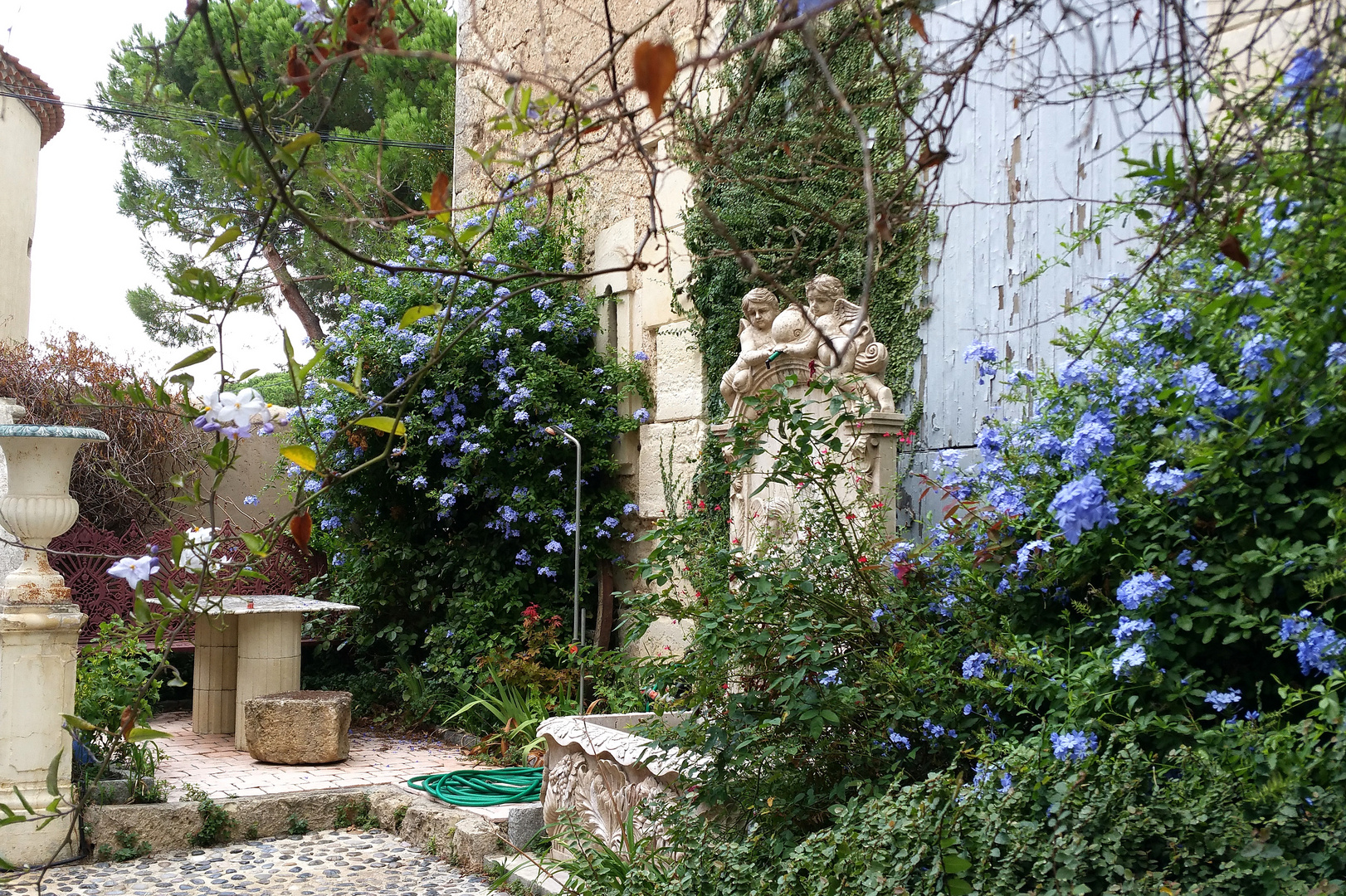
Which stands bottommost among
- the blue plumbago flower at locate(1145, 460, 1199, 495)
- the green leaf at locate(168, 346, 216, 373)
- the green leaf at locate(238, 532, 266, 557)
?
the green leaf at locate(238, 532, 266, 557)

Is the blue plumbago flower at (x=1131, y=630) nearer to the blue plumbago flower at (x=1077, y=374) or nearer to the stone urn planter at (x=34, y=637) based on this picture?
the blue plumbago flower at (x=1077, y=374)

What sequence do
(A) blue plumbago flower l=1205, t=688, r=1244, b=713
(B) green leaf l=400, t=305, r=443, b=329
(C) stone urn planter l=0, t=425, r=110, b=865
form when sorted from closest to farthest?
1. (B) green leaf l=400, t=305, r=443, b=329
2. (A) blue plumbago flower l=1205, t=688, r=1244, b=713
3. (C) stone urn planter l=0, t=425, r=110, b=865

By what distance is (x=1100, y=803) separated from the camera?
2.04 meters

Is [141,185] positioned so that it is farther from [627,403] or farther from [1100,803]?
[1100,803]

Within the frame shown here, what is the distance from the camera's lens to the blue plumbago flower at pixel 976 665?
8.58 ft

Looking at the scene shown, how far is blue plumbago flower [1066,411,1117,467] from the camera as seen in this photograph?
247cm

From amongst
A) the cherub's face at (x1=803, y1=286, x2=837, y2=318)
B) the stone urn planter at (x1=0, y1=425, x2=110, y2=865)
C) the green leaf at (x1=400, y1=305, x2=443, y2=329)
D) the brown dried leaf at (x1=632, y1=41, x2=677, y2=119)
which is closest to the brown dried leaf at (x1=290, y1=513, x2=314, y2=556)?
the green leaf at (x1=400, y1=305, x2=443, y2=329)

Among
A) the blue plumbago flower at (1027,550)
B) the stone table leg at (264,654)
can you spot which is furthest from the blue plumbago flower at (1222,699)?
the stone table leg at (264,654)

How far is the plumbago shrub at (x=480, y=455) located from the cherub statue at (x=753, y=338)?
1.54 m

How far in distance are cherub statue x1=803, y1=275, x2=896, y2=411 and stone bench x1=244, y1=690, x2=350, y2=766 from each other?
323 centimetres

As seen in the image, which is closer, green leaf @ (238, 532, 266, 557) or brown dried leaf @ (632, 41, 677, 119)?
brown dried leaf @ (632, 41, 677, 119)

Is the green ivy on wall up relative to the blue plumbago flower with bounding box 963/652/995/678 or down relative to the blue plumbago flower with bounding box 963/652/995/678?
up

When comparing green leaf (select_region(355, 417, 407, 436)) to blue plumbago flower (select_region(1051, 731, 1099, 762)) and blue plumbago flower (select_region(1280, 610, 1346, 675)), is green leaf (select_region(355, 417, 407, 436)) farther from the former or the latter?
blue plumbago flower (select_region(1280, 610, 1346, 675))

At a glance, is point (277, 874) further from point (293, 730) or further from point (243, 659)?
point (243, 659)
